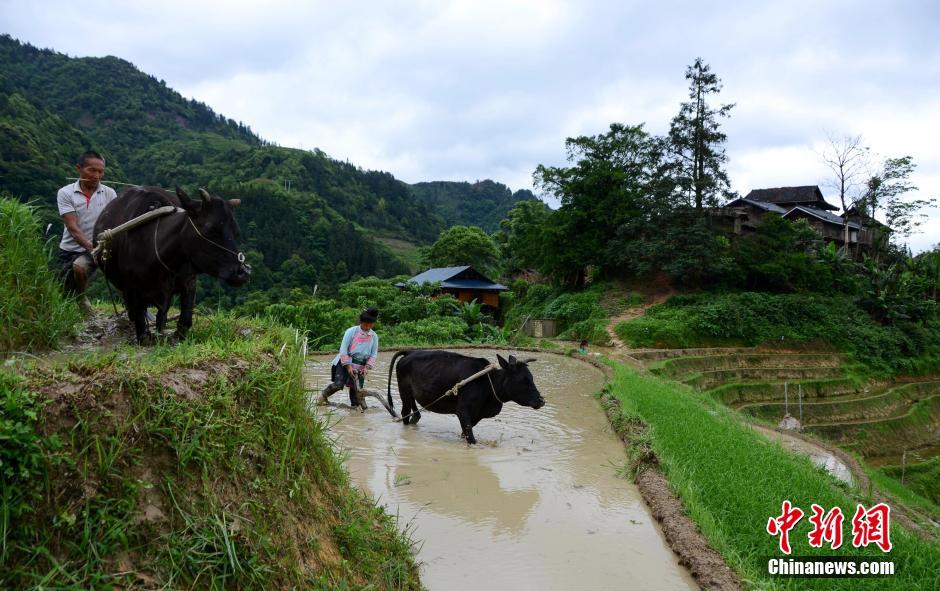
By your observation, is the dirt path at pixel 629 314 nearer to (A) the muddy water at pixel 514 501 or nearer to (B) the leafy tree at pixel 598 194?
(B) the leafy tree at pixel 598 194

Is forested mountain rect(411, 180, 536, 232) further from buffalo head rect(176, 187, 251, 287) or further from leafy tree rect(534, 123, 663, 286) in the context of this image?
buffalo head rect(176, 187, 251, 287)

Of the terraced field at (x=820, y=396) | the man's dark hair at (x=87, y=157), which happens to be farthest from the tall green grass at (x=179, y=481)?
the terraced field at (x=820, y=396)

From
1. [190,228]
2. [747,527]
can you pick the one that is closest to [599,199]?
[747,527]

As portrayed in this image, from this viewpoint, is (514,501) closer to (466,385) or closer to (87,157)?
(466,385)

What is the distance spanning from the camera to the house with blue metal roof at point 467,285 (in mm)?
37688

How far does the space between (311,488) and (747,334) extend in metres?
27.5

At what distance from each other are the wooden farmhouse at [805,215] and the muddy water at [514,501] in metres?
28.4

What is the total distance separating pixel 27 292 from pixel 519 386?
17.9 ft

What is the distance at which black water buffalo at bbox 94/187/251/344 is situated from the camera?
112 inches

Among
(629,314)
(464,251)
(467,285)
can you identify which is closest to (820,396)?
(629,314)

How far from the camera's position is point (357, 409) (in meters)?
8.62

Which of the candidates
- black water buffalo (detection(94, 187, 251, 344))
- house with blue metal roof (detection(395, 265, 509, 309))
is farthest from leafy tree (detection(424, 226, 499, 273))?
black water buffalo (detection(94, 187, 251, 344))

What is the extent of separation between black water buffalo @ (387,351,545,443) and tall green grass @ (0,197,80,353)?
491 cm

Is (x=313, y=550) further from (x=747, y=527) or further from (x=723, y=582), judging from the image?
(x=747, y=527)
